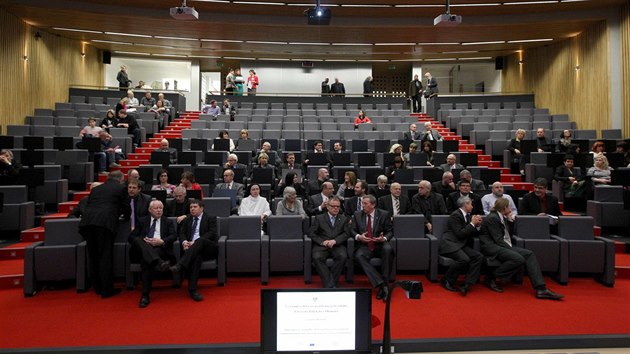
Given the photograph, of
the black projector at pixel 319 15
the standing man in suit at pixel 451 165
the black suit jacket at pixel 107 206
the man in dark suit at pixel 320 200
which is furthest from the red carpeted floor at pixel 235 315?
the black projector at pixel 319 15

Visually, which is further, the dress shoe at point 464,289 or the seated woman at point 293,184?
the seated woman at point 293,184

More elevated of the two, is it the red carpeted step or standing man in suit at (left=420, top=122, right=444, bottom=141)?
standing man in suit at (left=420, top=122, right=444, bottom=141)

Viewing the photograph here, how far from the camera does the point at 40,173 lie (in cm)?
588

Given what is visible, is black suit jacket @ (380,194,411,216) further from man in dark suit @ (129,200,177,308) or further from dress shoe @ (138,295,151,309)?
dress shoe @ (138,295,151,309)

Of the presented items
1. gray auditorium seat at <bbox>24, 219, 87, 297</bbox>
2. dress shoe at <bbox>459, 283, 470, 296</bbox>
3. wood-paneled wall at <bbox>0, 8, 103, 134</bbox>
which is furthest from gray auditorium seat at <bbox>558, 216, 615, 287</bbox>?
wood-paneled wall at <bbox>0, 8, 103, 134</bbox>

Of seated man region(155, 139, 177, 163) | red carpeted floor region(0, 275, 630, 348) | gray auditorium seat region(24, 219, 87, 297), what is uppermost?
seated man region(155, 139, 177, 163)

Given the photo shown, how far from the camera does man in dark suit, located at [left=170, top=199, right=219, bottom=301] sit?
165 inches

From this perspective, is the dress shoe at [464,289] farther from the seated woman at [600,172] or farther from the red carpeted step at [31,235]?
the red carpeted step at [31,235]

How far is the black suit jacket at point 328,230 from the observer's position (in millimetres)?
4566

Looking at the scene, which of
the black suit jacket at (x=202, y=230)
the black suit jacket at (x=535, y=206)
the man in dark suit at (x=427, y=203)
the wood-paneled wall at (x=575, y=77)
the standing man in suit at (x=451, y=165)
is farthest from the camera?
the wood-paneled wall at (x=575, y=77)

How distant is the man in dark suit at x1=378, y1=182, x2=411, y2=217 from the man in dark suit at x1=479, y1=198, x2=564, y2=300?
0.95m

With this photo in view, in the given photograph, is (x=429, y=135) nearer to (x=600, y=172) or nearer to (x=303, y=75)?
(x=600, y=172)

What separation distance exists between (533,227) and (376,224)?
5.27ft

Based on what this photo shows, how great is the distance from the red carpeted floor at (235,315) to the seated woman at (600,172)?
2.08 metres
